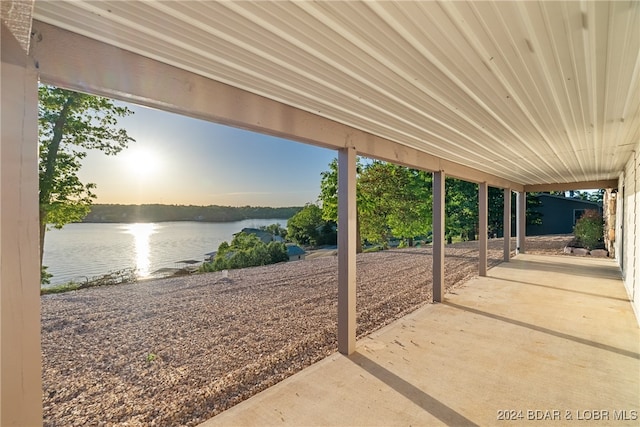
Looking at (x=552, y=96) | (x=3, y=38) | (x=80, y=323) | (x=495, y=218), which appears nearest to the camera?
(x=3, y=38)

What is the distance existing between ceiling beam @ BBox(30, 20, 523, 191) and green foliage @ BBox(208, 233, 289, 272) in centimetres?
855

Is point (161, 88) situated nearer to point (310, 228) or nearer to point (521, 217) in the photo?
point (521, 217)

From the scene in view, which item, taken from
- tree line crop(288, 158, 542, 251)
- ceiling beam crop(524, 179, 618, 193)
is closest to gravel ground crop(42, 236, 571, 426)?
ceiling beam crop(524, 179, 618, 193)

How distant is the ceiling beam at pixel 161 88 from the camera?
4.68 feet

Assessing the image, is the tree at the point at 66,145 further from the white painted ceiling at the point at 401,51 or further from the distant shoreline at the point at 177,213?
the white painted ceiling at the point at 401,51

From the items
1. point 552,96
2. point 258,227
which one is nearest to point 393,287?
point 552,96

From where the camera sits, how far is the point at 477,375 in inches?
111

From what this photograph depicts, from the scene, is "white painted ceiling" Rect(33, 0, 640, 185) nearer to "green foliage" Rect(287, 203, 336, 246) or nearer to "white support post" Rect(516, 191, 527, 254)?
"white support post" Rect(516, 191, 527, 254)

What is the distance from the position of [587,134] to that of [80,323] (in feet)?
24.5

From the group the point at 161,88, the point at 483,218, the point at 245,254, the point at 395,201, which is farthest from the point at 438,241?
the point at 395,201

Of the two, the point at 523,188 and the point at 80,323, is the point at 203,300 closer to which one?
the point at 80,323

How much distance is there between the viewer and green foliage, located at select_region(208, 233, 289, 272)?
34.8 ft

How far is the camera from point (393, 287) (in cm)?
642

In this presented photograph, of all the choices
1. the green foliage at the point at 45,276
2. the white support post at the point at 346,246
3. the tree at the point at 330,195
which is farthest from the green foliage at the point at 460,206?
the green foliage at the point at 45,276
